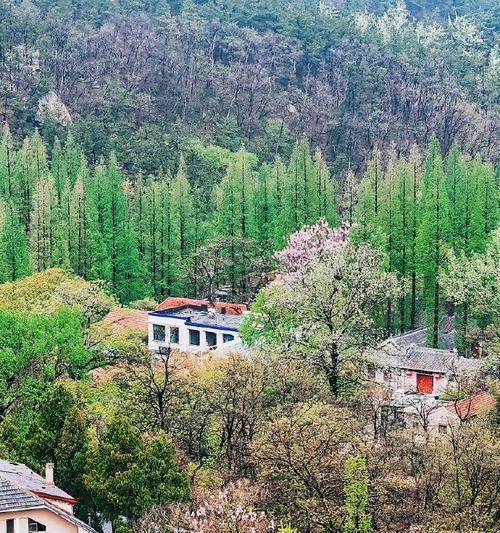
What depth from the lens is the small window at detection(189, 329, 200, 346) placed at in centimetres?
5894

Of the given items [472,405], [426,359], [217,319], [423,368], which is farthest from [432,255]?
[472,405]

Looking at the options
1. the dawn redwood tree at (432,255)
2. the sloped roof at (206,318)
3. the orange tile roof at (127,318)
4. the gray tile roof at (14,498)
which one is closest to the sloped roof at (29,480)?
the gray tile roof at (14,498)

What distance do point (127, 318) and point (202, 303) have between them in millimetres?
5334

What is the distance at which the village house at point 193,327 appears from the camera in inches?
2270

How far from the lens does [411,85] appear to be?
4427 inches

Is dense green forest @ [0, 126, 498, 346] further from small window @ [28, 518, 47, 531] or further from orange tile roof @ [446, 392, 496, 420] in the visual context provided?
small window @ [28, 518, 47, 531]

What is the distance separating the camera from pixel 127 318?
5909 cm

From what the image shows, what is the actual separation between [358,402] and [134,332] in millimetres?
13162

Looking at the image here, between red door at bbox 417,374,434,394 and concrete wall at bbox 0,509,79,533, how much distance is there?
23984mm

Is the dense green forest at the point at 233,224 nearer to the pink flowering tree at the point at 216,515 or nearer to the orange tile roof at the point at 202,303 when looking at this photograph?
the orange tile roof at the point at 202,303

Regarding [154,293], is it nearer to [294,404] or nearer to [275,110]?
[294,404]

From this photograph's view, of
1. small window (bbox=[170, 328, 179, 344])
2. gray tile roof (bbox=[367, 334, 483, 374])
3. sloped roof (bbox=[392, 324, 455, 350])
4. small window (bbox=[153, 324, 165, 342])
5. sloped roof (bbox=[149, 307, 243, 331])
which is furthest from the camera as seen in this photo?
sloped roof (bbox=[392, 324, 455, 350])

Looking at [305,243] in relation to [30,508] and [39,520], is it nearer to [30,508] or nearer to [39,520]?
[39,520]

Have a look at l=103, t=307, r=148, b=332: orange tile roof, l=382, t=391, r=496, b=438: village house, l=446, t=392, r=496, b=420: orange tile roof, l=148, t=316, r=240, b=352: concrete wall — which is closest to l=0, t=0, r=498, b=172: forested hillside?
l=103, t=307, r=148, b=332: orange tile roof
